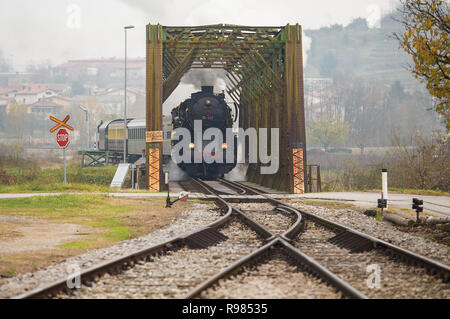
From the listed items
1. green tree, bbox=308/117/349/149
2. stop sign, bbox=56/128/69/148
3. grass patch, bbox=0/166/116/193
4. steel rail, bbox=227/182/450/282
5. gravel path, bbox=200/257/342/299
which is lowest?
gravel path, bbox=200/257/342/299

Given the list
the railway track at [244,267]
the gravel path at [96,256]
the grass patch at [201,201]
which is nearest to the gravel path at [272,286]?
the railway track at [244,267]

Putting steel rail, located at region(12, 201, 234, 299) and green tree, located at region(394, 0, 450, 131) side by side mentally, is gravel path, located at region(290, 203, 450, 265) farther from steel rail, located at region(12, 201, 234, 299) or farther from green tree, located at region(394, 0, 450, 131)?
steel rail, located at region(12, 201, 234, 299)

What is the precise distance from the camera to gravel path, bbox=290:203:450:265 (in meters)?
9.03

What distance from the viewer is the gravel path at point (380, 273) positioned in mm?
6375

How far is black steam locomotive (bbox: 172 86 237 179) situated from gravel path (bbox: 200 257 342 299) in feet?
75.9

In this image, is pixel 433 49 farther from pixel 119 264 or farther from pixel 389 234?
pixel 119 264

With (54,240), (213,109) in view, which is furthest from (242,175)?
(54,240)

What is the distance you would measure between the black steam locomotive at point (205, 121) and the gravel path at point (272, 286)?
2313 centimetres

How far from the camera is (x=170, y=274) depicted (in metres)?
7.34

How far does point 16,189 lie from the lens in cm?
2289

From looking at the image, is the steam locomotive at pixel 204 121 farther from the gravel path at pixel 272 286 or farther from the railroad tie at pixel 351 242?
the gravel path at pixel 272 286

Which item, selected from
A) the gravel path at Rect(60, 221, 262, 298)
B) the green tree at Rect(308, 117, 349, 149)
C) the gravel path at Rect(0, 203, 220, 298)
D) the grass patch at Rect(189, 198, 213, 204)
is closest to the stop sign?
the grass patch at Rect(189, 198, 213, 204)

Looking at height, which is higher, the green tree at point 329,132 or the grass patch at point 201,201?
the green tree at point 329,132
